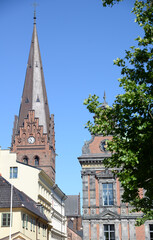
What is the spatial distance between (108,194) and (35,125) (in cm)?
4717

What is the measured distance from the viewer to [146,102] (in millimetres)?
19859

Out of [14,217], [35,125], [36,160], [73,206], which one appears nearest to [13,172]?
[14,217]

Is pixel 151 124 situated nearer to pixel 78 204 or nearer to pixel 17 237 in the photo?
pixel 17 237

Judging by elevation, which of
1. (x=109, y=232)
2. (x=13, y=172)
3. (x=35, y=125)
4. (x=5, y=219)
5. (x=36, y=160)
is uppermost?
(x=35, y=125)

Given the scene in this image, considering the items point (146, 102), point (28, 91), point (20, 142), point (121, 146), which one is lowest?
point (121, 146)

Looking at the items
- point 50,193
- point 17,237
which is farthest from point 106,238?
point 50,193

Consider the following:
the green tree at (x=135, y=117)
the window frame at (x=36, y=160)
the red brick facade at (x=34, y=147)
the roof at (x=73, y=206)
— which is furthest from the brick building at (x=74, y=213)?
the green tree at (x=135, y=117)

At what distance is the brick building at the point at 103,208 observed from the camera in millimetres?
47688

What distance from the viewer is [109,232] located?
47969 mm

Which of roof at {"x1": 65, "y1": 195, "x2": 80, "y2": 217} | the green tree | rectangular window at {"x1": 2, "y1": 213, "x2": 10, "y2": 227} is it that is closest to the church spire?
roof at {"x1": 65, "y1": 195, "x2": 80, "y2": 217}

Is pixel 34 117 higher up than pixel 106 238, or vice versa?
pixel 34 117

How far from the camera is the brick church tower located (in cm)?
9019

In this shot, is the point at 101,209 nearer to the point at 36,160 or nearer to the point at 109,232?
the point at 109,232

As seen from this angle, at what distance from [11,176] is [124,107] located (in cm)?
3771
